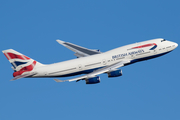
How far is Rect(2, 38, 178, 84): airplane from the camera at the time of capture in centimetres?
8956

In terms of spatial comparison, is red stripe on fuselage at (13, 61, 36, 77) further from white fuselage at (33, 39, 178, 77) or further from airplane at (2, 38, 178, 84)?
white fuselage at (33, 39, 178, 77)

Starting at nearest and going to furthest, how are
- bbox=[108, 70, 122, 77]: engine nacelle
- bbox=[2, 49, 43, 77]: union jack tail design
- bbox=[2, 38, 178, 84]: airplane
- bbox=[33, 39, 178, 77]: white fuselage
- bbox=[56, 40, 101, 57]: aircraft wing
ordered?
bbox=[108, 70, 122, 77]: engine nacelle < bbox=[2, 49, 43, 77]: union jack tail design < bbox=[2, 38, 178, 84]: airplane < bbox=[33, 39, 178, 77]: white fuselage < bbox=[56, 40, 101, 57]: aircraft wing

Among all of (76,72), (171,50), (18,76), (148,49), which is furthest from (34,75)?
(171,50)

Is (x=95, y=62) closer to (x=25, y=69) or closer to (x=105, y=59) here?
(x=105, y=59)

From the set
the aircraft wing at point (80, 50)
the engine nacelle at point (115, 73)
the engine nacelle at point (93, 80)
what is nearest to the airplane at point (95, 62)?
the engine nacelle at point (115, 73)

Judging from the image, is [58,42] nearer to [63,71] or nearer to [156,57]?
[63,71]

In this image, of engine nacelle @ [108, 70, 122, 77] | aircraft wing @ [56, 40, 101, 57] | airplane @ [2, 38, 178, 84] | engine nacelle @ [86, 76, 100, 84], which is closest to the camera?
engine nacelle @ [86, 76, 100, 84]

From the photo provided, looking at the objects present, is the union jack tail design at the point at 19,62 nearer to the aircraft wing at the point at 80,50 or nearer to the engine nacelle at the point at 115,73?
the aircraft wing at the point at 80,50

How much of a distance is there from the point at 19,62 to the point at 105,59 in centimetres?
2007

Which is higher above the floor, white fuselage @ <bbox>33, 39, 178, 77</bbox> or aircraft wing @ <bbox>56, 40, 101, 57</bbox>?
aircraft wing @ <bbox>56, 40, 101, 57</bbox>

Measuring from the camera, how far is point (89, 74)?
Answer: 8619cm

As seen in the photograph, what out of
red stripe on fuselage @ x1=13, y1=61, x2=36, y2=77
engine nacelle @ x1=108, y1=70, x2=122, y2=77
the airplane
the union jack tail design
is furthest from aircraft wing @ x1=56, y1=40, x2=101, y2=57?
engine nacelle @ x1=108, y1=70, x2=122, y2=77

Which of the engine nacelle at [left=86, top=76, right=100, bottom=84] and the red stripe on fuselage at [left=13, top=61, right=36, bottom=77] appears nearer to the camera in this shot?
the engine nacelle at [left=86, top=76, right=100, bottom=84]

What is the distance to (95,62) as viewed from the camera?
3588 inches
